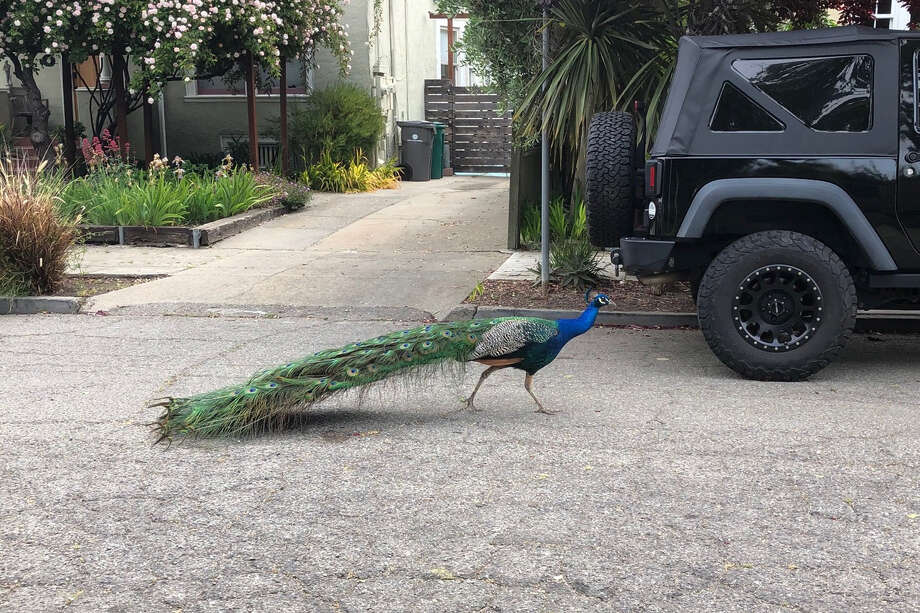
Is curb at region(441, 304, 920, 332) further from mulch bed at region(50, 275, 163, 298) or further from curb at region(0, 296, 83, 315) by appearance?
mulch bed at region(50, 275, 163, 298)

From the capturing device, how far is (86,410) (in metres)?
6.04

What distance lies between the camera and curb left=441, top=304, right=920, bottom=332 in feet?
27.2

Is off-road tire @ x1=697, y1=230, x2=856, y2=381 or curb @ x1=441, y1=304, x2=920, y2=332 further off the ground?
off-road tire @ x1=697, y1=230, x2=856, y2=381

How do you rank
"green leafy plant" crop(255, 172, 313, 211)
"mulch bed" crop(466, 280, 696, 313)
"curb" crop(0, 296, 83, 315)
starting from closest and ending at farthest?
"mulch bed" crop(466, 280, 696, 313) < "curb" crop(0, 296, 83, 315) < "green leafy plant" crop(255, 172, 313, 211)

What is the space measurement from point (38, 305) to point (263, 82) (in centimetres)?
1126

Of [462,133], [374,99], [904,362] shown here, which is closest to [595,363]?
[904,362]

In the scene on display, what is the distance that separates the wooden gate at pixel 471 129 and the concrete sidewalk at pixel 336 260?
5.96m

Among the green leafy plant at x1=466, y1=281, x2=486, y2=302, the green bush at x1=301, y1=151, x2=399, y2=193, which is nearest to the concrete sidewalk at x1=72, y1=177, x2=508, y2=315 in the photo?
the green leafy plant at x1=466, y1=281, x2=486, y2=302

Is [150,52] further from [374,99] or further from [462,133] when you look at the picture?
[462,133]

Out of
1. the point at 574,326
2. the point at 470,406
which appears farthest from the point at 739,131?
the point at 470,406

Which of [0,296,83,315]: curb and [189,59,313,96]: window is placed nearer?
[0,296,83,315]: curb

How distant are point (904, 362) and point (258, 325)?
5344 mm

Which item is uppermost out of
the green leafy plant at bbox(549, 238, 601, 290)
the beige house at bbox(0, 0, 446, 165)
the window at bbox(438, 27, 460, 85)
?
the window at bbox(438, 27, 460, 85)

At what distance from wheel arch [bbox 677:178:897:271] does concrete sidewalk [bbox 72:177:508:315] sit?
3.28 m
